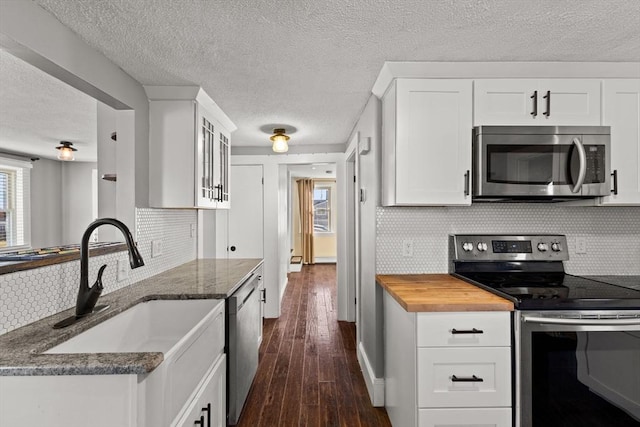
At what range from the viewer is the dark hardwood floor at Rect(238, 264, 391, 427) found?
2.19 meters

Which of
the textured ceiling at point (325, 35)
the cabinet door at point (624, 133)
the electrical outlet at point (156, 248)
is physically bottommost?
the electrical outlet at point (156, 248)

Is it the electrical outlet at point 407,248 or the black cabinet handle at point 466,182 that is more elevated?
the black cabinet handle at point 466,182

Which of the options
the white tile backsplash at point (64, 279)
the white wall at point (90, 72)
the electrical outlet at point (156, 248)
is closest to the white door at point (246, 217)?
the white tile backsplash at point (64, 279)

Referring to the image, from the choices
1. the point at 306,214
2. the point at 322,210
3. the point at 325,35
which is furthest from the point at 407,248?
the point at 322,210

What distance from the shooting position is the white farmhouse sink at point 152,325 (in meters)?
1.55

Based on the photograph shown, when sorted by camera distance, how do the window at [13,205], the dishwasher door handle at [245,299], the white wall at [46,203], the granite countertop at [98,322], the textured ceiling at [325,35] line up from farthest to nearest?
the white wall at [46,203], the window at [13,205], the dishwasher door handle at [245,299], the textured ceiling at [325,35], the granite countertop at [98,322]

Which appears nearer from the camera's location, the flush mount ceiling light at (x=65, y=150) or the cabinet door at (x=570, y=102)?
the cabinet door at (x=570, y=102)

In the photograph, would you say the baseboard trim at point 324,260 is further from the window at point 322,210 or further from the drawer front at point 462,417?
the drawer front at point 462,417

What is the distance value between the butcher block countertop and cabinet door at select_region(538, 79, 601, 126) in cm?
109

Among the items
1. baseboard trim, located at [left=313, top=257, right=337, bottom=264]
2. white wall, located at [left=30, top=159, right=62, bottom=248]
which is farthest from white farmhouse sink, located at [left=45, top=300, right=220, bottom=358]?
baseboard trim, located at [left=313, top=257, right=337, bottom=264]

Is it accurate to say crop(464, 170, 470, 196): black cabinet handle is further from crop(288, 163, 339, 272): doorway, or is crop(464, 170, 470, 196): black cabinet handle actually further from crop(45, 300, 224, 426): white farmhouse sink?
crop(288, 163, 339, 272): doorway

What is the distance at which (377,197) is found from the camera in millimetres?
2301

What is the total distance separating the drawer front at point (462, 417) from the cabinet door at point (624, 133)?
142cm

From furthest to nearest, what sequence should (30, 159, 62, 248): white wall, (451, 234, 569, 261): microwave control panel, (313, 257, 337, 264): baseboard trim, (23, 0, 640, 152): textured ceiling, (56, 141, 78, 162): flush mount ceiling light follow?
(313, 257, 337, 264): baseboard trim, (30, 159, 62, 248): white wall, (56, 141, 78, 162): flush mount ceiling light, (451, 234, 569, 261): microwave control panel, (23, 0, 640, 152): textured ceiling
